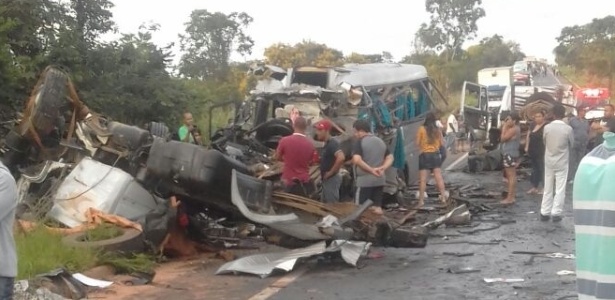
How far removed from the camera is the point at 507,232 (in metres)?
12.6

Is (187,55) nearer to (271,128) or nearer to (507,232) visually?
(271,128)

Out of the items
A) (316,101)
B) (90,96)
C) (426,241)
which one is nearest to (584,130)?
(316,101)

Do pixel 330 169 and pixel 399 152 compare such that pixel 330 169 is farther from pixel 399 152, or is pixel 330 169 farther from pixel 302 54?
pixel 302 54

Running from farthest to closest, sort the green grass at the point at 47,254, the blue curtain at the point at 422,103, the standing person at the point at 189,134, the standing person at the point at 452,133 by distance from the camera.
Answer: the standing person at the point at 452,133 < the blue curtain at the point at 422,103 < the standing person at the point at 189,134 < the green grass at the point at 47,254

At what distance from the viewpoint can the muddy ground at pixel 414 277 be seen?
8398 mm

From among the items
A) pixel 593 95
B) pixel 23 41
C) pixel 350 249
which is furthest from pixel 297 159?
pixel 593 95

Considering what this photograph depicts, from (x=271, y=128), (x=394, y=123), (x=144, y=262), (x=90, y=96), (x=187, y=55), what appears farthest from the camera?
(x=187, y=55)

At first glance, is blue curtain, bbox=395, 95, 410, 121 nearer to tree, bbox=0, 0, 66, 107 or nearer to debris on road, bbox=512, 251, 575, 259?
tree, bbox=0, 0, 66, 107

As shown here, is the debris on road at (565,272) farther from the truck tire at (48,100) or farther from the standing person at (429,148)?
the truck tire at (48,100)

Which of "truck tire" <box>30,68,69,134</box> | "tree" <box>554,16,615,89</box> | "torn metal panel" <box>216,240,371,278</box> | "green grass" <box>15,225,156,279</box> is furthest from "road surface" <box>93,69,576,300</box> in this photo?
"tree" <box>554,16,615,89</box>

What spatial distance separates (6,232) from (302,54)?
45050 mm

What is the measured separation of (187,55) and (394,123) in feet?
78.9

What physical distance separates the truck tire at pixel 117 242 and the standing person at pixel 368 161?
373 centimetres

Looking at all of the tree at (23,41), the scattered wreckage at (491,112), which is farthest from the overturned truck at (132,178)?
the scattered wreckage at (491,112)
